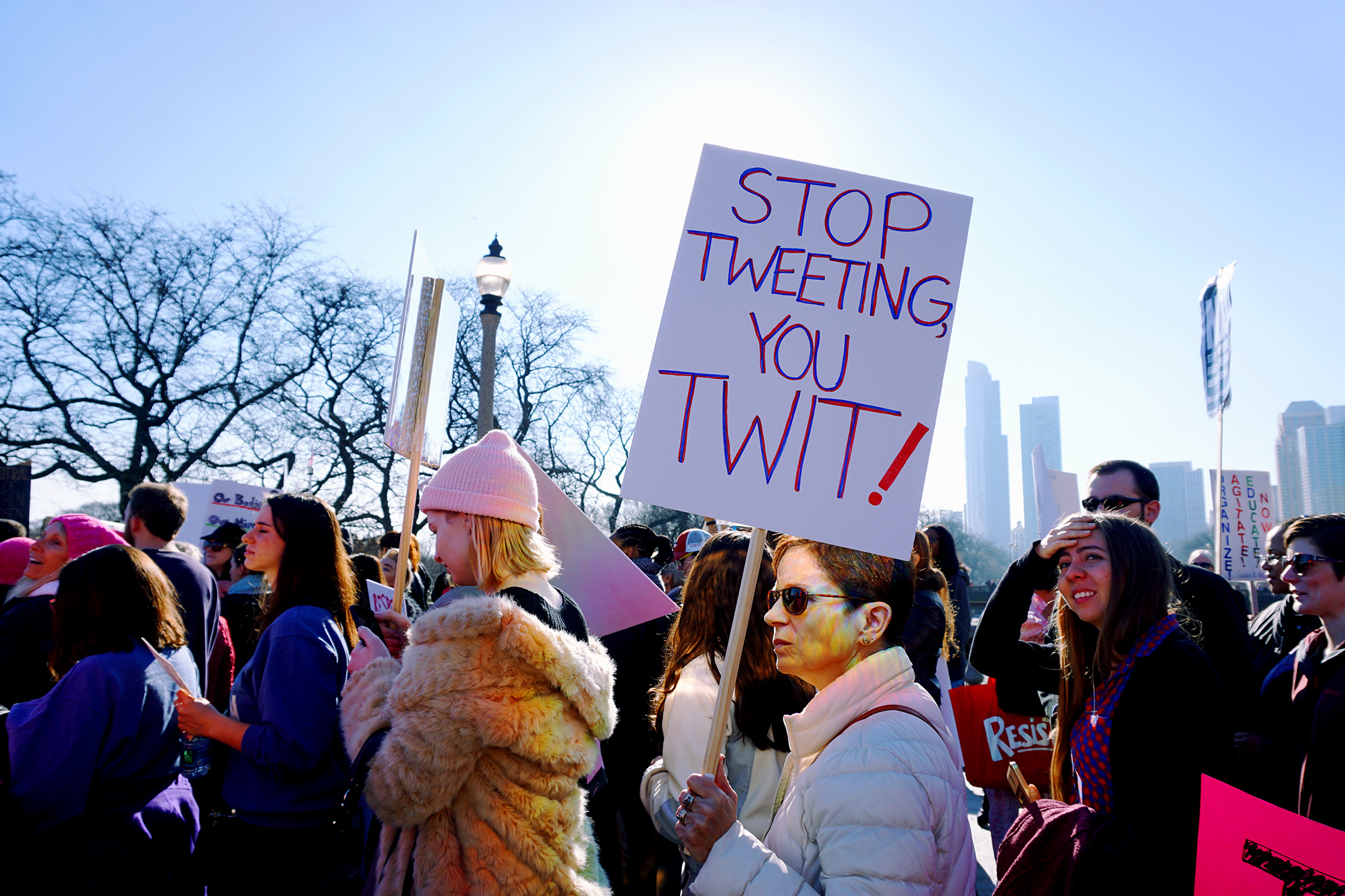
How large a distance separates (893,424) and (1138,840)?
3.63 feet

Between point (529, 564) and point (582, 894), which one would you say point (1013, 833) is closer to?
point (582, 894)

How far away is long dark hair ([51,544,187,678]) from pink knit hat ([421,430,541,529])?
1195 millimetres

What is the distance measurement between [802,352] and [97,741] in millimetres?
2577

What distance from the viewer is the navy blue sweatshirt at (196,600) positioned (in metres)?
3.92

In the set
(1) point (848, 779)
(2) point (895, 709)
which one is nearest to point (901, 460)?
(2) point (895, 709)

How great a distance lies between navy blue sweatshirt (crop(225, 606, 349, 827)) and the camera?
2.63m

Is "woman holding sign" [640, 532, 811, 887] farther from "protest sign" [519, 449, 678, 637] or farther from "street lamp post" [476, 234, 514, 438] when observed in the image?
"street lamp post" [476, 234, 514, 438]

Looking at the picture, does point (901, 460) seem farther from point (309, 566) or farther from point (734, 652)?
point (309, 566)

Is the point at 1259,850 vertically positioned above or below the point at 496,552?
below

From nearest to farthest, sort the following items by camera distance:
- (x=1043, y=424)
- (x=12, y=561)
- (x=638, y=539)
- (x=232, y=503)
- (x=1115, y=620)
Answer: (x=1115, y=620) < (x=12, y=561) < (x=638, y=539) < (x=232, y=503) < (x=1043, y=424)

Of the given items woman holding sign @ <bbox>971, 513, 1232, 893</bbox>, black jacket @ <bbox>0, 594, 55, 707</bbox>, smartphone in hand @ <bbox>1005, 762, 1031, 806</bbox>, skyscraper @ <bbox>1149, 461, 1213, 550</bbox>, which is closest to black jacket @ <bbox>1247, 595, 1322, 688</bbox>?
woman holding sign @ <bbox>971, 513, 1232, 893</bbox>

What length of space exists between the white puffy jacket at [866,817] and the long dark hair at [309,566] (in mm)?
1873

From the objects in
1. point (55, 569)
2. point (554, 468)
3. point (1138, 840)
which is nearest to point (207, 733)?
point (55, 569)

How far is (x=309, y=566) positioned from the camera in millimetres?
3023
